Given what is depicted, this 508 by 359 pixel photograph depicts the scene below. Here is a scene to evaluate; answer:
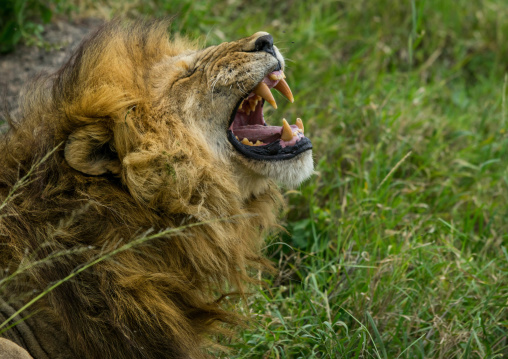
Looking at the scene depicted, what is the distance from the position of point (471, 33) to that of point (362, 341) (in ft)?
14.7

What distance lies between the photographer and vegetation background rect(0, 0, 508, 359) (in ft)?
10.5

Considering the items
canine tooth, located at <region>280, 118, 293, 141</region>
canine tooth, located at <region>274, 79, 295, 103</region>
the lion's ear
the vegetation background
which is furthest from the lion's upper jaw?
the vegetation background

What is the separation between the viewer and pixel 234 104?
118 inches

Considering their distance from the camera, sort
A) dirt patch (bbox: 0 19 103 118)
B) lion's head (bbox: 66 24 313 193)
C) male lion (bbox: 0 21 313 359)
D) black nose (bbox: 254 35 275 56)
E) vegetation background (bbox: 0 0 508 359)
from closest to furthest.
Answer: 1. male lion (bbox: 0 21 313 359)
2. lion's head (bbox: 66 24 313 193)
3. black nose (bbox: 254 35 275 56)
4. vegetation background (bbox: 0 0 508 359)
5. dirt patch (bbox: 0 19 103 118)

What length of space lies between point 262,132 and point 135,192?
0.80 m

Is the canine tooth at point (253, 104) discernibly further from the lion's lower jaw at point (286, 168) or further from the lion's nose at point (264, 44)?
the lion's lower jaw at point (286, 168)

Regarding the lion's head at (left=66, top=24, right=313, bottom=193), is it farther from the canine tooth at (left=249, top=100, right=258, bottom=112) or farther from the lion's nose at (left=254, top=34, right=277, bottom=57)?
the canine tooth at (left=249, top=100, right=258, bottom=112)

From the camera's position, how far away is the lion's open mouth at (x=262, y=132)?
2.98 meters

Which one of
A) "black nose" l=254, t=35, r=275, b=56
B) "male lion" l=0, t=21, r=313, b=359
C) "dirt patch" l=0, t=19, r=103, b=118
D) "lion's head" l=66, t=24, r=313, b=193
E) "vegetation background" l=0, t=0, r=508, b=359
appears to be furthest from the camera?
"dirt patch" l=0, t=19, r=103, b=118

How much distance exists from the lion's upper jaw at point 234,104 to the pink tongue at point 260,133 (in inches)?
0.9

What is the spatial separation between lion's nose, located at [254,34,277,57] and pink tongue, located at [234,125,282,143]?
370 mm

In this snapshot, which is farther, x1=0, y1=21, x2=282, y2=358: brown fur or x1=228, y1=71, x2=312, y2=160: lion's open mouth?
x1=228, y1=71, x2=312, y2=160: lion's open mouth

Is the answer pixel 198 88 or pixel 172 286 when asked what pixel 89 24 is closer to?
pixel 198 88

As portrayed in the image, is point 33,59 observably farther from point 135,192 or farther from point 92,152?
point 135,192
